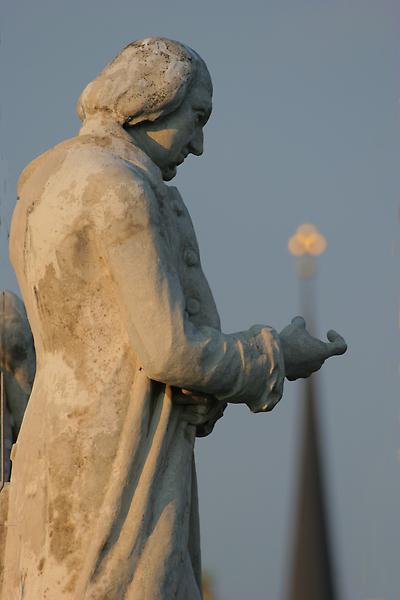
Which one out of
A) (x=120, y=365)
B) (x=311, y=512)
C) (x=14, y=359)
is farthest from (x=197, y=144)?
(x=311, y=512)

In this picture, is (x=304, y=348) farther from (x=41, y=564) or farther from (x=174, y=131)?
(x=41, y=564)

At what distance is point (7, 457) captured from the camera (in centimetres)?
1398

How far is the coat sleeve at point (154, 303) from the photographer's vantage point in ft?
30.4

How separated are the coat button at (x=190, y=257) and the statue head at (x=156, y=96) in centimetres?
47

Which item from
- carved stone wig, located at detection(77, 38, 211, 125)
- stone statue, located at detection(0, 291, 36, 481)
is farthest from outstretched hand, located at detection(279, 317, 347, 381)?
stone statue, located at detection(0, 291, 36, 481)

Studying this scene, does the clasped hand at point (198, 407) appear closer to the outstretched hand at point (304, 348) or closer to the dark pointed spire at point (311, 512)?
the outstretched hand at point (304, 348)

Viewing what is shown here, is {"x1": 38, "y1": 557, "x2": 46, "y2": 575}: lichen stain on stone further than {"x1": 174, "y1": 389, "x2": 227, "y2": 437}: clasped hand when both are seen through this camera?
No

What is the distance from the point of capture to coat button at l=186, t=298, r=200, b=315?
970 cm

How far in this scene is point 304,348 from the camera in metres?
9.76

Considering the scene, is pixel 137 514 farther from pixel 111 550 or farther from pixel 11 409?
pixel 11 409

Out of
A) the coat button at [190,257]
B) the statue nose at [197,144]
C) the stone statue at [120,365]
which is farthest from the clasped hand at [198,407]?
the statue nose at [197,144]

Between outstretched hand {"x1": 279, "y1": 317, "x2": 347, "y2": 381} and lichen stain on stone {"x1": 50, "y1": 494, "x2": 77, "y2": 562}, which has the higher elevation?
outstretched hand {"x1": 279, "y1": 317, "x2": 347, "y2": 381}

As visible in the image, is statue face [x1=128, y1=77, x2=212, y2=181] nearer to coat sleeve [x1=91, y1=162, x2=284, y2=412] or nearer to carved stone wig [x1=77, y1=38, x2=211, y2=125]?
carved stone wig [x1=77, y1=38, x2=211, y2=125]

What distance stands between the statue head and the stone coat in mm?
211
